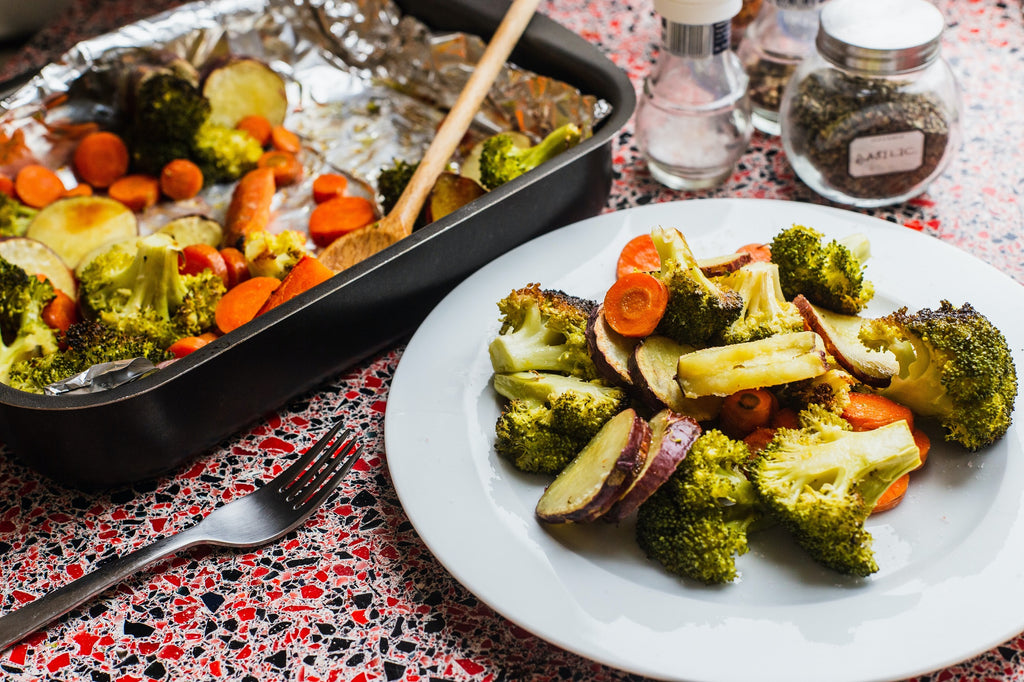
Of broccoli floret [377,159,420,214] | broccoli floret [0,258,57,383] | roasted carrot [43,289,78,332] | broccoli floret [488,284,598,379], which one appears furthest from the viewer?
broccoli floret [377,159,420,214]

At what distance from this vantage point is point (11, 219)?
75.0 inches

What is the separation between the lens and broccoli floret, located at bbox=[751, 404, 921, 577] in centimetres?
110

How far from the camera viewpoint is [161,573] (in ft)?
4.19

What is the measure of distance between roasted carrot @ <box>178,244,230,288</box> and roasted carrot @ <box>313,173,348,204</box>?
0.34 metres

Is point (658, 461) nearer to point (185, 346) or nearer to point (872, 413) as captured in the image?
point (872, 413)

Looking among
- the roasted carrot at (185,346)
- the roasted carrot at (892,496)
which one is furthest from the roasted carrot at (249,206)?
the roasted carrot at (892,496)

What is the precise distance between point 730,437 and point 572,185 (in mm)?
585

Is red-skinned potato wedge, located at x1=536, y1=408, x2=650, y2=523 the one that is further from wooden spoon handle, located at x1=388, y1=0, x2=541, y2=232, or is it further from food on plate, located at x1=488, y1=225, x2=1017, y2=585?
wooden spoon handle, located at x1=388, y1=0, x2=541, y2=232

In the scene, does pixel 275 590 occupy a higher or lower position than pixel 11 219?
lower

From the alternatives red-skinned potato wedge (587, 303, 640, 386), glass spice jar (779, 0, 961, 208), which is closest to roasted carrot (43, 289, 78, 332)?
red-skinned potato wedge (587, 303, 640, 386)

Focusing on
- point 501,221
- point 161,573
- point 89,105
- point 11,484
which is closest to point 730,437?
point 501,221

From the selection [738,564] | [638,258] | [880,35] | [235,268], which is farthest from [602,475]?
[880,35]

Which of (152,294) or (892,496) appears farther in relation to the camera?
(152,294)

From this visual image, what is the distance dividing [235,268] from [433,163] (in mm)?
423
